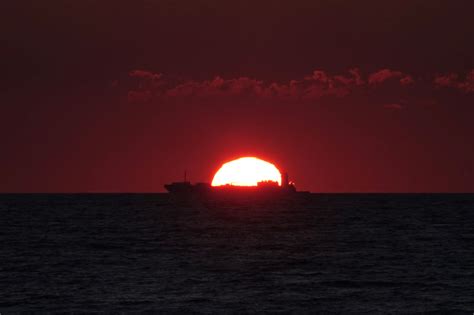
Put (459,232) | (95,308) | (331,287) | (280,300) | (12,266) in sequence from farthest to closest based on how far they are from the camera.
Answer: (459,232) → (12,266) → (331,287) → (280,300) → (95,308)

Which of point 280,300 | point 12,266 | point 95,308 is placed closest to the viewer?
point 95,308

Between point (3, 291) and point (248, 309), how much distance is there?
14.5 m

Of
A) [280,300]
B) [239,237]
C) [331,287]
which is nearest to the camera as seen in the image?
[280,300]

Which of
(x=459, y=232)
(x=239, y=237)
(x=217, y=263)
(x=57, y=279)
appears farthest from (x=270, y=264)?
(x=459, y=232)

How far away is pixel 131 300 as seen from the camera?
4228 cm

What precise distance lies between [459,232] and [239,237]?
94.4 ft

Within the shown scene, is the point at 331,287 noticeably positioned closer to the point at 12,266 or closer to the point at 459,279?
the point at 459,279

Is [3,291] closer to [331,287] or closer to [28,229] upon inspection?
[331,287]

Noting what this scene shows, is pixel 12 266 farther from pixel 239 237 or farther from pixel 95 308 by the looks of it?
pixel 239 237

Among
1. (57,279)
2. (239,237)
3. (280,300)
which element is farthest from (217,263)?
(239,237)

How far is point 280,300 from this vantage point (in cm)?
4291

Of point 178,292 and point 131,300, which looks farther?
point 178,292

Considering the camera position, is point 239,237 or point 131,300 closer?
point 131,300

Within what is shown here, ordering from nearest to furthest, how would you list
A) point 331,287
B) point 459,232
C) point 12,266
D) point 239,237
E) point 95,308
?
point 95,308 → point 331,287 → point 12,266 → point 239,237 → point 459,232
